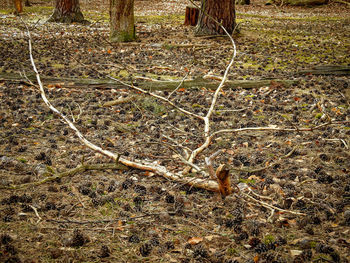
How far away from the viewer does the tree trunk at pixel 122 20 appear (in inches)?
400

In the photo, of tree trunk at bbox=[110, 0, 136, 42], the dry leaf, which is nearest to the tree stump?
tree trunk at bbox=[110, 0, 136, 42]

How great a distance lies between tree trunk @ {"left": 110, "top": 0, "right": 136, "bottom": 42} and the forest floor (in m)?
2.28

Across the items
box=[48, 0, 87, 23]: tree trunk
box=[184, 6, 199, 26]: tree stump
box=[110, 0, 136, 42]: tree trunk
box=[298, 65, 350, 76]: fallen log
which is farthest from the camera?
box=[48, 0, 87, 23]: tree trunk

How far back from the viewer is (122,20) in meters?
10.4

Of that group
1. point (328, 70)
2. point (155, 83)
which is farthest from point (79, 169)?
point (328, 70)

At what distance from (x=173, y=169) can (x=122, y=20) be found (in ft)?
25.9

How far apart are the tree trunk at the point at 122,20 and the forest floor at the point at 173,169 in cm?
228

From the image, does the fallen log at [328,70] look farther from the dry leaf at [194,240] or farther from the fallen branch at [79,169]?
the dry leaf at [194,240]

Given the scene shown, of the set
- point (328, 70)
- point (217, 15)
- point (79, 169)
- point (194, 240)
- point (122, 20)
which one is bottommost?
point (194, 240)

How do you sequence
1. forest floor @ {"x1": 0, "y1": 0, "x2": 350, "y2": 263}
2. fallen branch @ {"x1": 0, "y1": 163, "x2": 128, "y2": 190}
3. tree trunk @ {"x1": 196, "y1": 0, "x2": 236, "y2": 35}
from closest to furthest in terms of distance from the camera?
forest floor @ {"x1": 0, "y1": 0, "x2": 350, "y2": 263} → fallen branch @ {"x1": 0, "y1": 163, "x2": 128, "y2": 190} → tree trunk @ {"x1": 196, "y1": 0, "x2": 236, "y2": 35}

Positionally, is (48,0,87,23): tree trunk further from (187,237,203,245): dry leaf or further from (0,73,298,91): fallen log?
(187,237,203,245): dry leaf

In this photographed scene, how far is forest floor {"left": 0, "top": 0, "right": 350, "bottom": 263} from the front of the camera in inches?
113

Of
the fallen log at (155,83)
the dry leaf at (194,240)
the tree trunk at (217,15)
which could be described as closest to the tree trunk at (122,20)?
the tree trunk at (217,15)

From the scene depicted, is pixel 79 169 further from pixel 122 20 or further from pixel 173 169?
pixel 122 20
